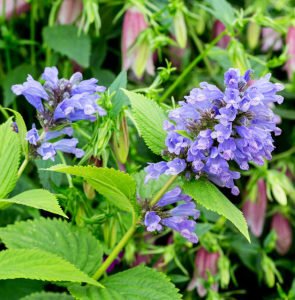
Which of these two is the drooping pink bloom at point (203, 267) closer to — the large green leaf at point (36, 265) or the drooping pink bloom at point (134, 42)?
the drooping pink bloom at point (134, 42)

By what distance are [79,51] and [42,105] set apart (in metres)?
0.36

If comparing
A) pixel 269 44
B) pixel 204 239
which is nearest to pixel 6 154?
pixel 204 239

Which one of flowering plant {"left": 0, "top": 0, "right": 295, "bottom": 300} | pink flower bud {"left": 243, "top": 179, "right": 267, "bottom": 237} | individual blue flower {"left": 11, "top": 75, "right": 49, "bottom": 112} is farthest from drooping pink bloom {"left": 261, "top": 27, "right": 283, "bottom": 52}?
individual blue flower {"left": 11, "top": 75, "right": 49, "bottom": 112}

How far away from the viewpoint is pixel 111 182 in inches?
23.6

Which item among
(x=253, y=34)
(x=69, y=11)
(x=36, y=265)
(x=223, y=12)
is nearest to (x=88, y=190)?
(x=36, y=265)

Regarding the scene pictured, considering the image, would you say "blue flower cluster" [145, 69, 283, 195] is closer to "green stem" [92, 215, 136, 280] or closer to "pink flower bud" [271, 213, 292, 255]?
"green stem" [92, 215, 136, 280]

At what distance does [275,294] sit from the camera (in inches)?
44.2

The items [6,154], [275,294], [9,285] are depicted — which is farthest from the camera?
[275,294]

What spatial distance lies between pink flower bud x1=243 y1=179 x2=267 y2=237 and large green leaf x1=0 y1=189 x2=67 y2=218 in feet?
1.84

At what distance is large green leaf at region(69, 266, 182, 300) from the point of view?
2.09ft

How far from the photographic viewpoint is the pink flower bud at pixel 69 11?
1.04 meters

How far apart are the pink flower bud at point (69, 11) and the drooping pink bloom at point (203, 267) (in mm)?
384

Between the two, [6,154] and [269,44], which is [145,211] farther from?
[269,44]

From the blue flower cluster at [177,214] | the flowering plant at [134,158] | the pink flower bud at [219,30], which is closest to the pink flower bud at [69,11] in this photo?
the flowering plant at [134,158]
